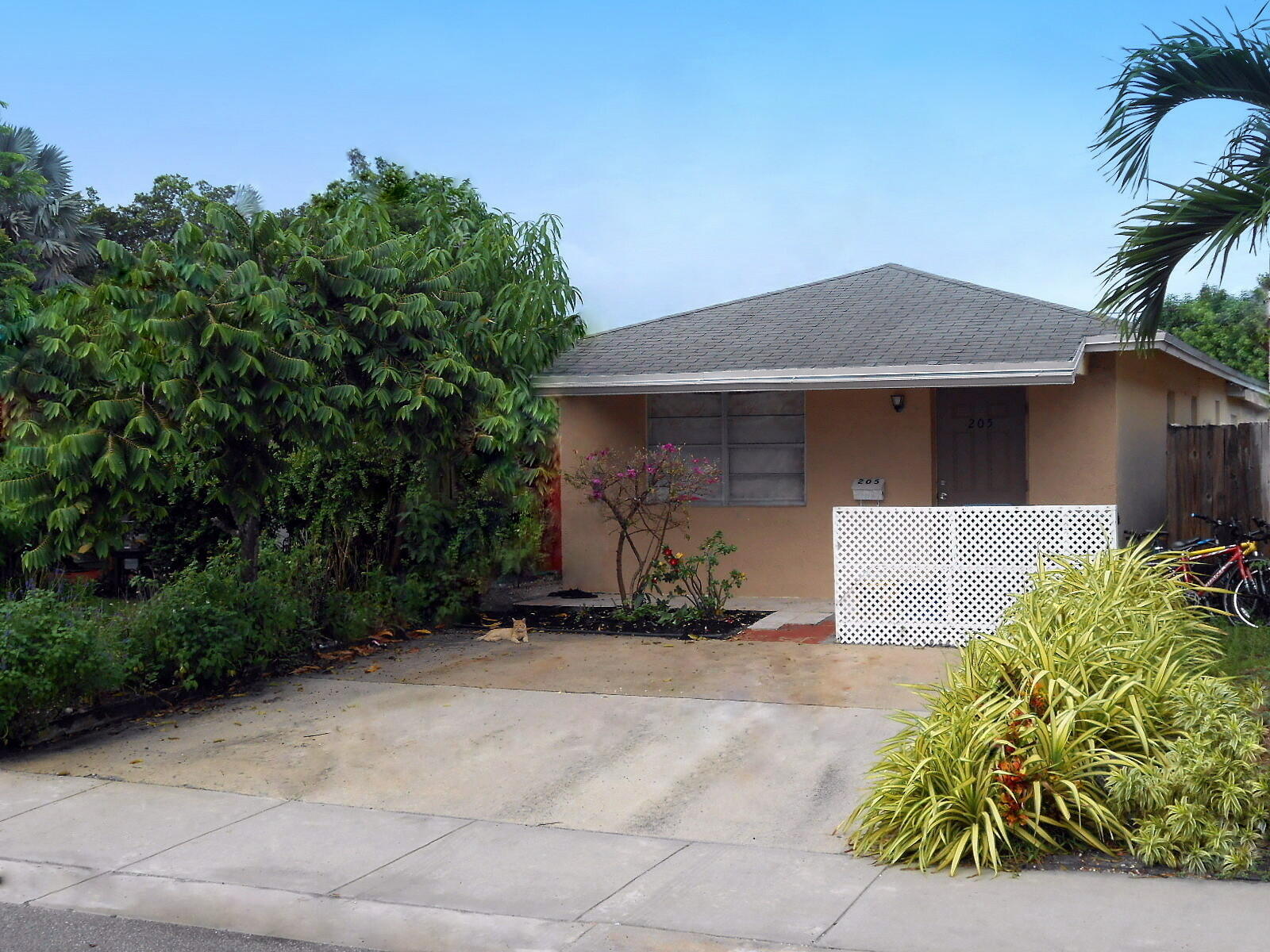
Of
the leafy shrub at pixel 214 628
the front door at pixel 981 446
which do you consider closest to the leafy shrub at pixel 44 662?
the leafy shrub at pixel 214 628

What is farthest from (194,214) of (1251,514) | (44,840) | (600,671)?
(1251,514)

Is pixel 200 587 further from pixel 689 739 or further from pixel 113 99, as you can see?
pixel 113 99

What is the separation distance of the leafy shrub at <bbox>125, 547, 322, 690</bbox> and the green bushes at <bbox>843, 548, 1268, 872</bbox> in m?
5.36

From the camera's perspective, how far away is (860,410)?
13164 mm

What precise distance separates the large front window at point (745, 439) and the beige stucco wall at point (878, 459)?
15 centimetres

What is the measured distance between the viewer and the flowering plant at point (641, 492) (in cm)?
1198

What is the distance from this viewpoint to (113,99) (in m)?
→ 13.7

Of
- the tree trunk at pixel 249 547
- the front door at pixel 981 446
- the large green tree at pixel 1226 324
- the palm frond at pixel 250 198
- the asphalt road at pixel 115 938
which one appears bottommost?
the asphalt road at pixel 115 938

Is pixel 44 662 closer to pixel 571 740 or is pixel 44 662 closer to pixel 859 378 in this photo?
pixel 571 740

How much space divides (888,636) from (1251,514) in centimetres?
610

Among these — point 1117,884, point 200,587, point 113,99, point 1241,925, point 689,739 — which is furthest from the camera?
point 113,99

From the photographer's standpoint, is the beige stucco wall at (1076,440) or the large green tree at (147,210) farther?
the large green tree at (147,210)

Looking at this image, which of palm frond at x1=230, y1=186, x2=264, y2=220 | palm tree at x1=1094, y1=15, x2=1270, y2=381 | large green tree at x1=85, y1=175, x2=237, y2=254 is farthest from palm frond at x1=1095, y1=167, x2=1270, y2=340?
large green tree at x1=85, y1=175, x2=237, y2=254

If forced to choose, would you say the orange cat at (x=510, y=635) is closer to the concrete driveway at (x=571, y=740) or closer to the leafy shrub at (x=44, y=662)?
the concrete driveway at (x=571, y=740)
